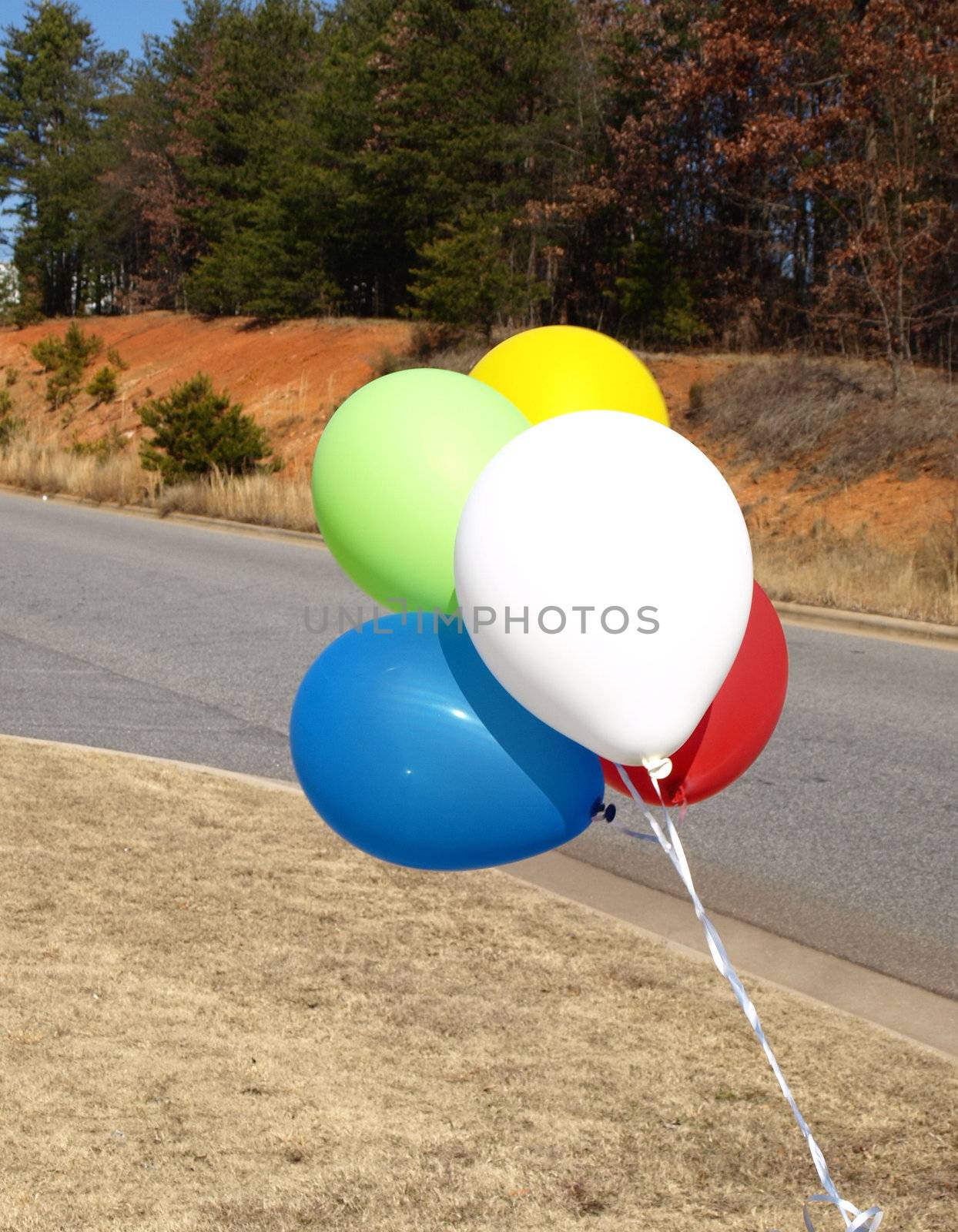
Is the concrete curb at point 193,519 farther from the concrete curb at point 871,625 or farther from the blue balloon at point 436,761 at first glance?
the blue balloon at point 436,761

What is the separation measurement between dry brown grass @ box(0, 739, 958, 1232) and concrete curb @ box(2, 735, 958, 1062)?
0.50ft

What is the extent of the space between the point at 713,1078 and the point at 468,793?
1187mm

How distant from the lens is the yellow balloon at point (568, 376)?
2969 mm

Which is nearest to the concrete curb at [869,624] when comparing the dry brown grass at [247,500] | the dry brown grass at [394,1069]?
the dry brown grass at [247,500]

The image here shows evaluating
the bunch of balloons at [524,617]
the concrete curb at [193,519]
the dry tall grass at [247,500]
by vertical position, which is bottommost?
the concrete curb at [193,519]

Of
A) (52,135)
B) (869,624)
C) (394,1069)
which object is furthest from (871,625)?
(52,135)

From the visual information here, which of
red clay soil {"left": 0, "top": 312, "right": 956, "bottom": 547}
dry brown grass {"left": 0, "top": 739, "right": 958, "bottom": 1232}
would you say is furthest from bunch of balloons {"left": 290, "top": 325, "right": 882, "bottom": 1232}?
red clay soil {"left": 0, "top": 312, "right": 956, "bottom": 547}

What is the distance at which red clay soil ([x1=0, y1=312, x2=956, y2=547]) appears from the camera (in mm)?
15133

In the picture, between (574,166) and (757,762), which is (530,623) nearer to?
(757,762)

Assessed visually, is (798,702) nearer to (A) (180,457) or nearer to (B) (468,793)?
(B) (468,793)

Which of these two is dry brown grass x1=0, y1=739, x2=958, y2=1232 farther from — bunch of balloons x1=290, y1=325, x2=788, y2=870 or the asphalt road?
the asphalt road

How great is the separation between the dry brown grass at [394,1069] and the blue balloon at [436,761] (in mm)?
717

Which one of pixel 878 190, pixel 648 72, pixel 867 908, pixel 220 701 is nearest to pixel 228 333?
pixel 648 72

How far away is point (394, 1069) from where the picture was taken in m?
3.21
